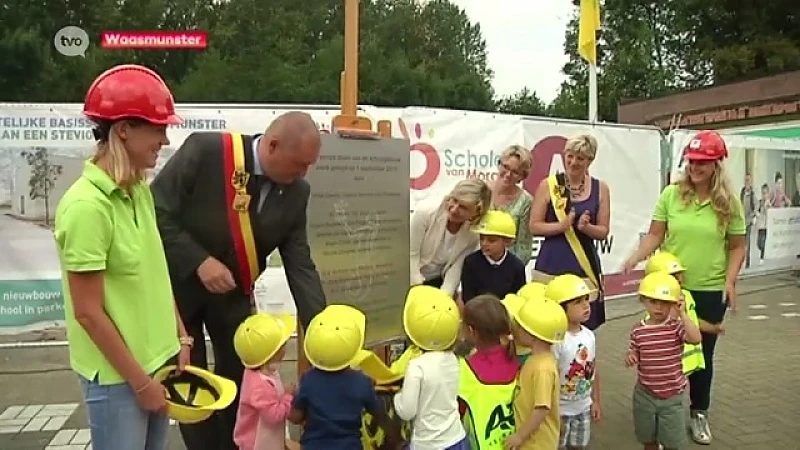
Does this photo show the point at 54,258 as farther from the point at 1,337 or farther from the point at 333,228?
the point at 333,228

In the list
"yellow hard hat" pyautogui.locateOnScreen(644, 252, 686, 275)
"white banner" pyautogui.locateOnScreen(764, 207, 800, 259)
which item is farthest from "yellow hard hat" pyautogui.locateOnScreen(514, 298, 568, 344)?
"white banner" pyautogui.locateOnScreen(764, 207, 800, 259)

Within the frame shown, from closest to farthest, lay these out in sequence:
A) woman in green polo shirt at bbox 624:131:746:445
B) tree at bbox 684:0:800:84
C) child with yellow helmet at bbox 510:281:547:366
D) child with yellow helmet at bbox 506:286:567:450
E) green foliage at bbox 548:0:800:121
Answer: child with yellow helmet at bbox 506:286:567:450, child with yellow helmet at bbox 510:281:547:366, woman in green polo shirt at bbox 624:131:746:445, tree at bbox 684:0:800:84, green foliage at bbox 548:0:800:121

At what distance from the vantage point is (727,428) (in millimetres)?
5480

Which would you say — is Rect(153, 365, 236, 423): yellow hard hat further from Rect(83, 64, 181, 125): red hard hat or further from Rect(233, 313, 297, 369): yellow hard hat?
Rect(83, 64, 181, 125): red hard hat

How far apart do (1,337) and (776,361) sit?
696 centimetres

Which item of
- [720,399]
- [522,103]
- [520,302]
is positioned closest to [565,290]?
[520,302]

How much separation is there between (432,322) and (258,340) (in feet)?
2.33

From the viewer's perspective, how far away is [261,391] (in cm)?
345

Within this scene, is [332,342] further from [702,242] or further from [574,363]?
[702,242]

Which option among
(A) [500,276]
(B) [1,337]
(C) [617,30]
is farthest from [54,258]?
(C) [617,30]

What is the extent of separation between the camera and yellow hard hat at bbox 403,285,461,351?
3420 millimetres

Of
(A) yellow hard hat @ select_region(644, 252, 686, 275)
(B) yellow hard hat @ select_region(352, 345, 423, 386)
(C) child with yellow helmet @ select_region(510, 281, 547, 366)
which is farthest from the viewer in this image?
(A) yellow hard hat @ select_region(644, 252, 686, 275)

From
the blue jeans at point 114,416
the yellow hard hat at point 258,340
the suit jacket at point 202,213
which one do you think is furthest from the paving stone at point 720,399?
the blue jeans at point 114,416

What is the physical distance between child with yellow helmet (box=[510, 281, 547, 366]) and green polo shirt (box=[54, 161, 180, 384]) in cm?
168
